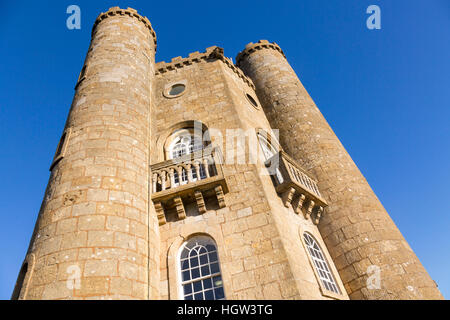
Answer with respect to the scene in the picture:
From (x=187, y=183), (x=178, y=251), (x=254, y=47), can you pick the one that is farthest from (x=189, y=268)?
(x=254, y=47)

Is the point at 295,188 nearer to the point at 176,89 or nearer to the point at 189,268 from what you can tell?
the point at 189,268

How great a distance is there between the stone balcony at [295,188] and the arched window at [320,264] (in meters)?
0.92

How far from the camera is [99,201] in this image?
8133 millimetres

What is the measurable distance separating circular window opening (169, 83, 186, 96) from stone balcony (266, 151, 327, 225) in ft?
19.8

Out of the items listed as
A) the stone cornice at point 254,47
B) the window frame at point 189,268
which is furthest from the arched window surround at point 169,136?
the stone cornice at point 254,47

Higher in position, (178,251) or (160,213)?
(160,213)

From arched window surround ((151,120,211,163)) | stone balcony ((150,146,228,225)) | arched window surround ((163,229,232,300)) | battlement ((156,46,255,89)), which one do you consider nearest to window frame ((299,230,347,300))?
arched window surround ((163,229,232,300))

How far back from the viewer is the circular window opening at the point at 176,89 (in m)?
14.5

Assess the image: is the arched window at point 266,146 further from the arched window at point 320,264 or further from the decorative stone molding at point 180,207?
the decorative stone molding at point 180,207

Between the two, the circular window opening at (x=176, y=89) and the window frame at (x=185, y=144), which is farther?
the circular window opening at (x=176, y=89)

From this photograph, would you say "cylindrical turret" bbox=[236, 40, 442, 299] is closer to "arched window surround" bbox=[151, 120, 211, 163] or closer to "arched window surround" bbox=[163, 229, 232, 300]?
"arched window surround" bbox=[151, 120, 211, 163]

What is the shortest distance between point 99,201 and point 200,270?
10.5ft
